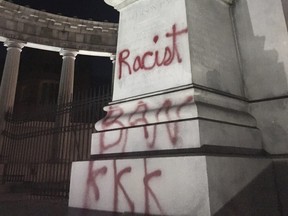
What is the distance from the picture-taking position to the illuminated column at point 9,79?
25.3m

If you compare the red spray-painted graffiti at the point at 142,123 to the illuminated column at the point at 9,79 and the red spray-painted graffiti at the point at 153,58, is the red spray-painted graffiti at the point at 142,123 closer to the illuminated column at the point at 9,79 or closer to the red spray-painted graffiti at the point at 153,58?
the red spray-painted graffiti at the point at 153,58

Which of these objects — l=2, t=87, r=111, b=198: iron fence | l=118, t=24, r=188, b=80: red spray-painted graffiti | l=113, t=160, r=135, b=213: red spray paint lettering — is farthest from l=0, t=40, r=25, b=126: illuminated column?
l=113, t=160, r=135, b=213: red spray paint lettering

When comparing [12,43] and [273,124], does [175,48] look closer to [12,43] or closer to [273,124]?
[273,124]

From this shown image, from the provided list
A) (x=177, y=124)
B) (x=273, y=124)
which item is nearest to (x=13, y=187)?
(x=177, y=124)

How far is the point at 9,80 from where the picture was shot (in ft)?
86.4

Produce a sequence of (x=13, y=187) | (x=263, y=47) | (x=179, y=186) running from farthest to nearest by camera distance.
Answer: (x=13, y=187)
(x=263, y=47)
(x=179, y=186)

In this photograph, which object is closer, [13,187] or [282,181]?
[282,181]

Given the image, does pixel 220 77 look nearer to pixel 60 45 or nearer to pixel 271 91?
pixel 271 91

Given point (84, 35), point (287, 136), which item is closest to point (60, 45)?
point (84, 35)

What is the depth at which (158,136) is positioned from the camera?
524 cm

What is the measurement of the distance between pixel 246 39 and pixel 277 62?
1.02 metres

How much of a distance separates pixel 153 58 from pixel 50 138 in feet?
52.5

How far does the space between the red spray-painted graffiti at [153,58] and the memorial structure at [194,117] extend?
25 millimetres

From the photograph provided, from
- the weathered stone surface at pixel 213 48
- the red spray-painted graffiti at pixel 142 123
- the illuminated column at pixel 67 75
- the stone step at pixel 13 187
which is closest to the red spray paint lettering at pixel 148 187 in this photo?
the red spray-painted graffiti at pixel 142 123
